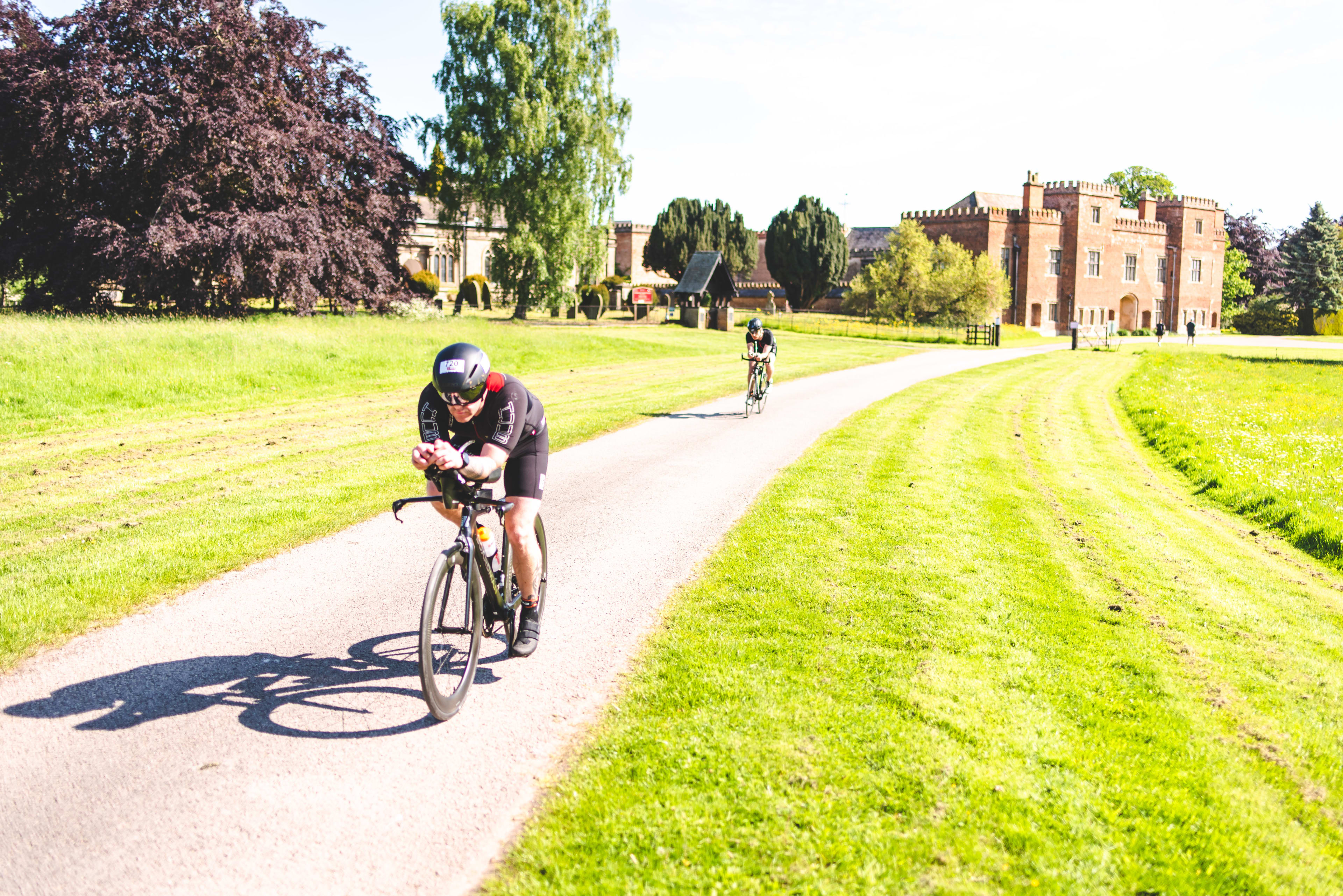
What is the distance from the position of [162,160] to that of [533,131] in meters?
16.7

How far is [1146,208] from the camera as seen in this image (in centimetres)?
7769

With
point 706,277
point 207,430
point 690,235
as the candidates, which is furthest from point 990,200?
point 207,430

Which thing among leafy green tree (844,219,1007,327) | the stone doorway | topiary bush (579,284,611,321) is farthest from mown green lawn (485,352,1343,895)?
the stone doorway

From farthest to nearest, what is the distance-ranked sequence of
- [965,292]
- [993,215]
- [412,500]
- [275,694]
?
[993,215] < [965,292] < [275,694] < [412,500]

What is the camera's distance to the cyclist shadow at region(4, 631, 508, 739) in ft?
15.2

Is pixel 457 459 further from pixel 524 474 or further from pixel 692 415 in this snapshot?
pixel 692 415

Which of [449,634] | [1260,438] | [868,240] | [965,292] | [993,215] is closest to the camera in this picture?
[449,634]

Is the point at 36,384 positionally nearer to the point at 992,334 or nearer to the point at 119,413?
the point at 119,413

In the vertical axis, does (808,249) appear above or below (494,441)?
above

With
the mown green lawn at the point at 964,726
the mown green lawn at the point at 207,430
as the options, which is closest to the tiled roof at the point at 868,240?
the mown green lawn at the point at 207,430

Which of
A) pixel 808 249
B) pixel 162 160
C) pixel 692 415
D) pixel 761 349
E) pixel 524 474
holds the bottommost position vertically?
pixel 692 415

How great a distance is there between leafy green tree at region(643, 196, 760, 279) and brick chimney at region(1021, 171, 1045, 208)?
22.9 meters

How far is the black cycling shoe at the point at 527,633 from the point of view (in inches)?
221

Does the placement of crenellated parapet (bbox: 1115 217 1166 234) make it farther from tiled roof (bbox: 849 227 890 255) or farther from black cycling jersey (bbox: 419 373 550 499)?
black cycling jersey (bbox: 419 373 550 499)
